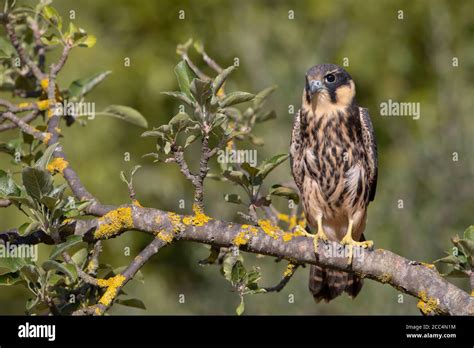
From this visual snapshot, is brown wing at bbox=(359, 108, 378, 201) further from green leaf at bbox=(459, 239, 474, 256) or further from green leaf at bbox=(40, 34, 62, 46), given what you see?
green leaf at bbox=(40, 34, 62, 46)

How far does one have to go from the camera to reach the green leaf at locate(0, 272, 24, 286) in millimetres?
3271

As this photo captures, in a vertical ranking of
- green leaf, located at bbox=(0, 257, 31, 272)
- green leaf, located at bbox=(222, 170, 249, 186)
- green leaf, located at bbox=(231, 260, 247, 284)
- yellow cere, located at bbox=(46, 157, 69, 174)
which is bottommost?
green leaf, located at bbox=(231, 260, 247, 284)

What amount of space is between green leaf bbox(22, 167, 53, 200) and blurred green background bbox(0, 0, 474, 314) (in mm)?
4066

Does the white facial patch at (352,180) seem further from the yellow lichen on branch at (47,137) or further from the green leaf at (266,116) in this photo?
the yellow lichen on branch at (47,137)

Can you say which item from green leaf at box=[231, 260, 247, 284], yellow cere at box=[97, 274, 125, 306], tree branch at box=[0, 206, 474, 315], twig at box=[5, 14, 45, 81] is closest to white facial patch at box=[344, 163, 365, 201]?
tree branch at box=[0, 206, 474, 315]

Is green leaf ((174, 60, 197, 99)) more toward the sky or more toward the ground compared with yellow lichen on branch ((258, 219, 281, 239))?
more toward the sky

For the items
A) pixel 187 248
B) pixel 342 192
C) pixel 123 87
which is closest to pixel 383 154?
pixel 187 248

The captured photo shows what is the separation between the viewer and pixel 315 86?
15.7 feet

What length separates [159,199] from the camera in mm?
9562

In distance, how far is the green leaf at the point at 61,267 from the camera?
3.11 meters

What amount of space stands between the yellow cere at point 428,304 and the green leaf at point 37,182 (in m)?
1.60

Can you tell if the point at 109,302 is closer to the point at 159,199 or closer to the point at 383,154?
the point at 159,199
